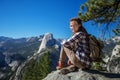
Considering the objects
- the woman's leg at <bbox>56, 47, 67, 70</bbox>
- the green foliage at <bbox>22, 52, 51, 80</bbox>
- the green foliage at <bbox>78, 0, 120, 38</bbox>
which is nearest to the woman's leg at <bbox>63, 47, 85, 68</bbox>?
the woman's leg at <bbox>56, 47, 67, 70</bbox>

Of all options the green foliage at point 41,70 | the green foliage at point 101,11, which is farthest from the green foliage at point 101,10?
the green foliage at point 41,70

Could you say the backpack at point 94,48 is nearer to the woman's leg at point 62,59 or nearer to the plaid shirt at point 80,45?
the plaid shirt at point 80,45

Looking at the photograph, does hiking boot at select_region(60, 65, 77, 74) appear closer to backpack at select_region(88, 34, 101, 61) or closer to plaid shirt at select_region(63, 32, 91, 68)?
plaid shirt at select_region(63, 32, 91, 68)

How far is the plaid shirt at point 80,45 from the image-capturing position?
785cm

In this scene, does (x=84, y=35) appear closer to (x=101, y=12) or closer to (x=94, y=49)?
(x=94, y=49)

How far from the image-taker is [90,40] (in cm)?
822

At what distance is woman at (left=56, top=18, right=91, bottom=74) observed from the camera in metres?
7.84

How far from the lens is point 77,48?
789 cm

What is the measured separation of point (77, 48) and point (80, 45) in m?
0.14

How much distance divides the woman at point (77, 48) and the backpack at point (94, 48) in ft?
0.89

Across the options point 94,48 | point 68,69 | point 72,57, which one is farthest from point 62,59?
point 94,48

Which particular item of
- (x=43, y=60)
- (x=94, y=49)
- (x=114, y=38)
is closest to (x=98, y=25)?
(x=114, y=38)

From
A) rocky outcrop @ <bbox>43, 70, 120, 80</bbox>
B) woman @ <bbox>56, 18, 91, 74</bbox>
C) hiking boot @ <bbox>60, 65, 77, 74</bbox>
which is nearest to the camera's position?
rocky outcrop @ <bbox>43, 70, 120, 80</bbox>

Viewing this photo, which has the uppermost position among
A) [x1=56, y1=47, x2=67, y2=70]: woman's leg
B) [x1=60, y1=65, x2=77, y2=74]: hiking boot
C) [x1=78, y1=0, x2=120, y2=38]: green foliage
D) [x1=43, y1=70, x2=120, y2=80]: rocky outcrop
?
[x1=78, y1=0, x2=120, y2=38]: green foliage
